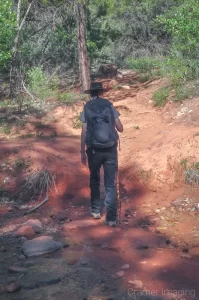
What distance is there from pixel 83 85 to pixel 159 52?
582cm

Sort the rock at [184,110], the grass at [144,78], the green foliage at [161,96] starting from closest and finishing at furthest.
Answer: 1. the rock at [184,110]
2. the green foliage at [161,96]
3. the grass at [144,78]

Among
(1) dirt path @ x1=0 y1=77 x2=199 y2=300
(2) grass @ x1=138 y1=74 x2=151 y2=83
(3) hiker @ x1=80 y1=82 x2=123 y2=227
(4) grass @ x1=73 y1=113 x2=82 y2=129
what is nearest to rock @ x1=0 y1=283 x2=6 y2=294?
(1) dirt path @ x1=0 y1=77 x2=199 y2=300

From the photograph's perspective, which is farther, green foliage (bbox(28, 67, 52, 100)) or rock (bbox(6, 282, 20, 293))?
green foliage (bbox(28, 67, 52, 100))

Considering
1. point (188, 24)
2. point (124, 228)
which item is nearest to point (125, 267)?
point (124, 228)

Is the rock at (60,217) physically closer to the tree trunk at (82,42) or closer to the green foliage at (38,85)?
the green foliage at (38,85)

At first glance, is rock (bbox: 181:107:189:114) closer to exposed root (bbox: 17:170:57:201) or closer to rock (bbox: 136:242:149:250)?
exposed root (bbox: 17:170:57:201)

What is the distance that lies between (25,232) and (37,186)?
6.58ft

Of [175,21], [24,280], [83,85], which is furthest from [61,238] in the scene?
[83,85]

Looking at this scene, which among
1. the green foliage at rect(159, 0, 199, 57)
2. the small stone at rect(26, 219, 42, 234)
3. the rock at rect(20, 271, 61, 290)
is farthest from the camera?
the green foliage at rect(159, 0, 199, 57)

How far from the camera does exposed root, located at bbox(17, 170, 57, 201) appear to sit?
752 centimetres

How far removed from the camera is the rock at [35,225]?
577cm

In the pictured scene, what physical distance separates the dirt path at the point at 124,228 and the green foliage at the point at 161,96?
5.87ft

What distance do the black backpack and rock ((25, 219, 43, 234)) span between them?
109cm

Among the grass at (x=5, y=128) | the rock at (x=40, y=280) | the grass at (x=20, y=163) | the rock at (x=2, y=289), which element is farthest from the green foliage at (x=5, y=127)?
the rock at (x=2, y=289)
